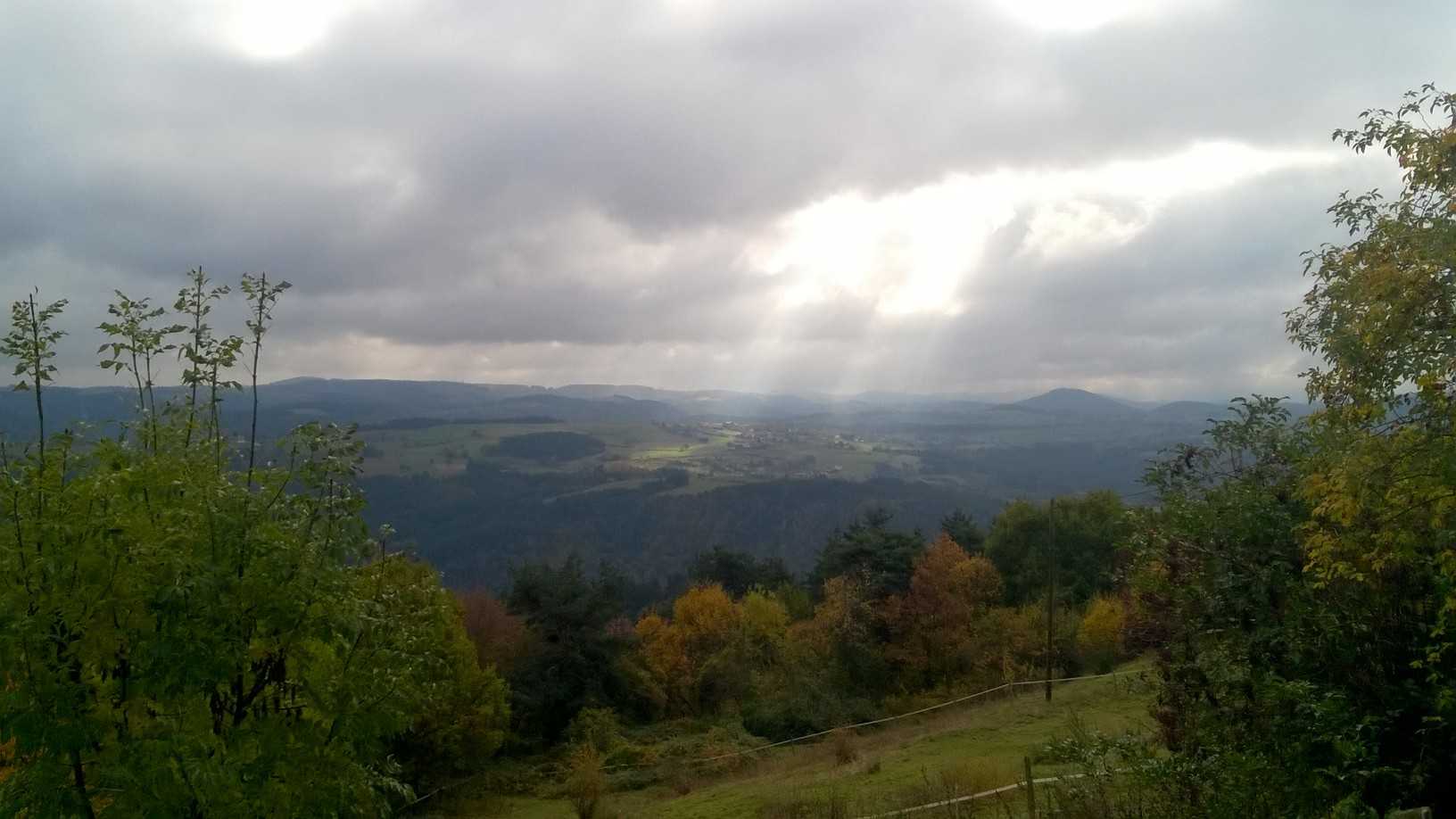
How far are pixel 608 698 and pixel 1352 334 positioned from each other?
117ft

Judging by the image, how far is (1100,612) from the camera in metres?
37.9

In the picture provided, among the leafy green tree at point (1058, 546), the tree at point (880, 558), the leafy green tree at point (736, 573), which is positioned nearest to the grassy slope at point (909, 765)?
the tree at point (880, 558)

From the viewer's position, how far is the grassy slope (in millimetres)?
14469

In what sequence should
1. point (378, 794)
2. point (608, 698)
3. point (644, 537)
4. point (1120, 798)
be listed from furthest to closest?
point (644, 537)
point (608, 698)
point (1120, 798)
point (378, 794)

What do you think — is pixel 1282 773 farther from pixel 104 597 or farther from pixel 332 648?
pixel 104 597

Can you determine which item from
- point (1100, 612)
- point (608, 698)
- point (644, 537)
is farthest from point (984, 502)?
point (608, 698)

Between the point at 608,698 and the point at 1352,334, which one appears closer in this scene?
the point at 1352,334

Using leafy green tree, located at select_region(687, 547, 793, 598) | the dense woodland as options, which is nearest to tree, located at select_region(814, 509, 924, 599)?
leafy green tree, located at select_region(687, 547, 793, 598)

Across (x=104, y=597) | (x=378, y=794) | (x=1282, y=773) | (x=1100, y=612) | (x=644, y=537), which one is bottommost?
(x=644, y=537)

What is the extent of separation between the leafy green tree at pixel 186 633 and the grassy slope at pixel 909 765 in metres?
9.66

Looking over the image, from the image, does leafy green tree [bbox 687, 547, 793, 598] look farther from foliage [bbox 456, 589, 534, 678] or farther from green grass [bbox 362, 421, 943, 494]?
green grass [bbox 362, 421, 943, 494]

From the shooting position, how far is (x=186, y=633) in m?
4.38

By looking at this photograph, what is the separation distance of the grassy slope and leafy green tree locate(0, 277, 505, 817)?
9.66 metres

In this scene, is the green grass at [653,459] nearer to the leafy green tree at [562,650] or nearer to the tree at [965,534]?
the tree at [965,534]
